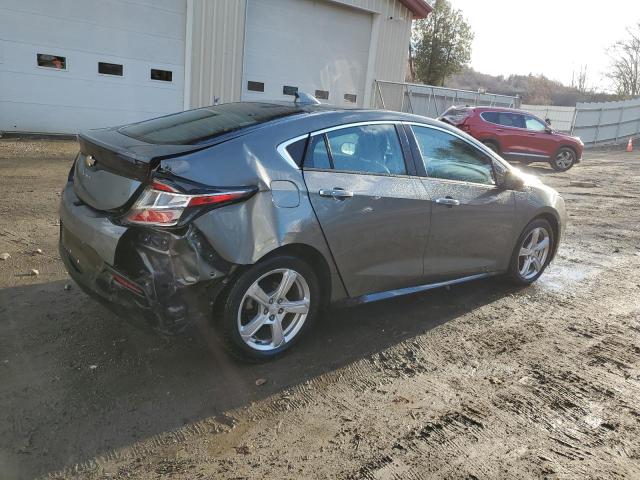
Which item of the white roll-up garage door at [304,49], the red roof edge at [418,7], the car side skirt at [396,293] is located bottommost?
the car side skirt at [396,293]

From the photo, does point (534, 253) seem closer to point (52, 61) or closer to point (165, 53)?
point (165, 53)

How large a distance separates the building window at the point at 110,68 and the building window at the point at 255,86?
3.27 metres

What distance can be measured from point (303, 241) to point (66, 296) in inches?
81.7

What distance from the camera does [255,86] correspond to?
1422 centimetres

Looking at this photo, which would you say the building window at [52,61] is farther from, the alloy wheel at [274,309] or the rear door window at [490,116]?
the alloy wheel at [274,309]

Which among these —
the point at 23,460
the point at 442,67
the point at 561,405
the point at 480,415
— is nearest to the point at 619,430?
the point at 561,405

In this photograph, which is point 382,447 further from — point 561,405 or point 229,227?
point 229,227

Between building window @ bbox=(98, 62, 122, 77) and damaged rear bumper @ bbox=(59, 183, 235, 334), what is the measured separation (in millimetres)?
10461

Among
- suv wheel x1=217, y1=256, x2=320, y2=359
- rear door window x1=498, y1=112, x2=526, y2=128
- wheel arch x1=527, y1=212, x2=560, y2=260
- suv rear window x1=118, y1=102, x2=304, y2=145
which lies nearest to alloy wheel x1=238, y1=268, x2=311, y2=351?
suv wheel x1=217, y1=256, x2=320, y2=359

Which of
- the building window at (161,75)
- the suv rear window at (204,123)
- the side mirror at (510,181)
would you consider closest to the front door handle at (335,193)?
the suv rear window at (204,123)

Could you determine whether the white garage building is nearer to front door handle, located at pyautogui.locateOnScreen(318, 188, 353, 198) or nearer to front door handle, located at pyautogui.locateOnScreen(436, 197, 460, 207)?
front door handle, located at pyautogui.locateOnScreen(436, 197, 460, 207)

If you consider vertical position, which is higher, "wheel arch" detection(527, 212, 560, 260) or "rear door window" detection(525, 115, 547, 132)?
"rear door window" detection(525, 115, 547, 132)

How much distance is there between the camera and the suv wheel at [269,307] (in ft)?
10.2

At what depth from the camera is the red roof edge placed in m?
16.1
